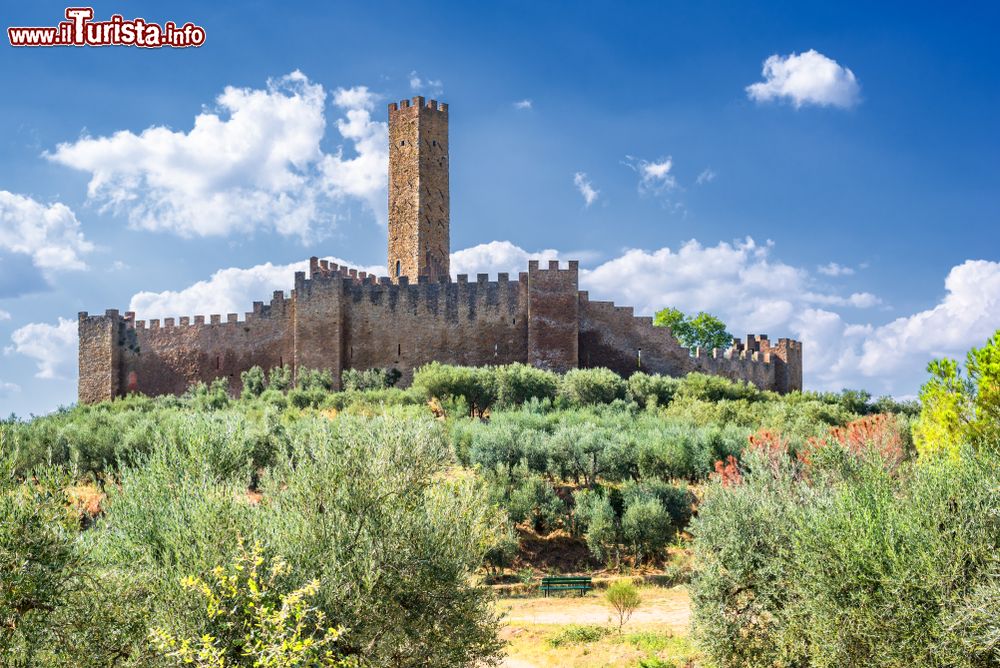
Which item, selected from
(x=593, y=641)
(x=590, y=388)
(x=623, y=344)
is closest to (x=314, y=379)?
(x=590, y=388)

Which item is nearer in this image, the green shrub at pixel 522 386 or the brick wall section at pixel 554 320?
the green shrub at pixel 522 386

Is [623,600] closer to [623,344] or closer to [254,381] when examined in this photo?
[623,344]

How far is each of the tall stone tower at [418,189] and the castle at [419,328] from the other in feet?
0.18

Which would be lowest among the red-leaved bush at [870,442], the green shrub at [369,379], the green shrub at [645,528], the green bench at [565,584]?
the green bench at [565,584]

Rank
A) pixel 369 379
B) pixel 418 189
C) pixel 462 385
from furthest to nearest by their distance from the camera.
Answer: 1. pixel 418 189
2. pixel 369 379
3. pixel 462 385

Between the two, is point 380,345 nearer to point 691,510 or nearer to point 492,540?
point 691,510

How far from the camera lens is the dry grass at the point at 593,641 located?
16.0 m

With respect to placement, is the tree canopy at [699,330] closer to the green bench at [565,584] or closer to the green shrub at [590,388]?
the green shrub at [590,388]

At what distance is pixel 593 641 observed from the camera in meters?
16.8

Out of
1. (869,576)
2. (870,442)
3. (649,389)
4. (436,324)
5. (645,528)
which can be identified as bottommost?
(645,528)

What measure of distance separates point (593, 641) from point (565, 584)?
3.71m

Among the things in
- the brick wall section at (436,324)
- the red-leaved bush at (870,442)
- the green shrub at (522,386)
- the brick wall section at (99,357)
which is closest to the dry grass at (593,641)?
the red-leaved bush at (870,442)

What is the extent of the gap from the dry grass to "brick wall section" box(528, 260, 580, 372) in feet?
62.4

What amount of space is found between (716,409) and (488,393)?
8397 mm
